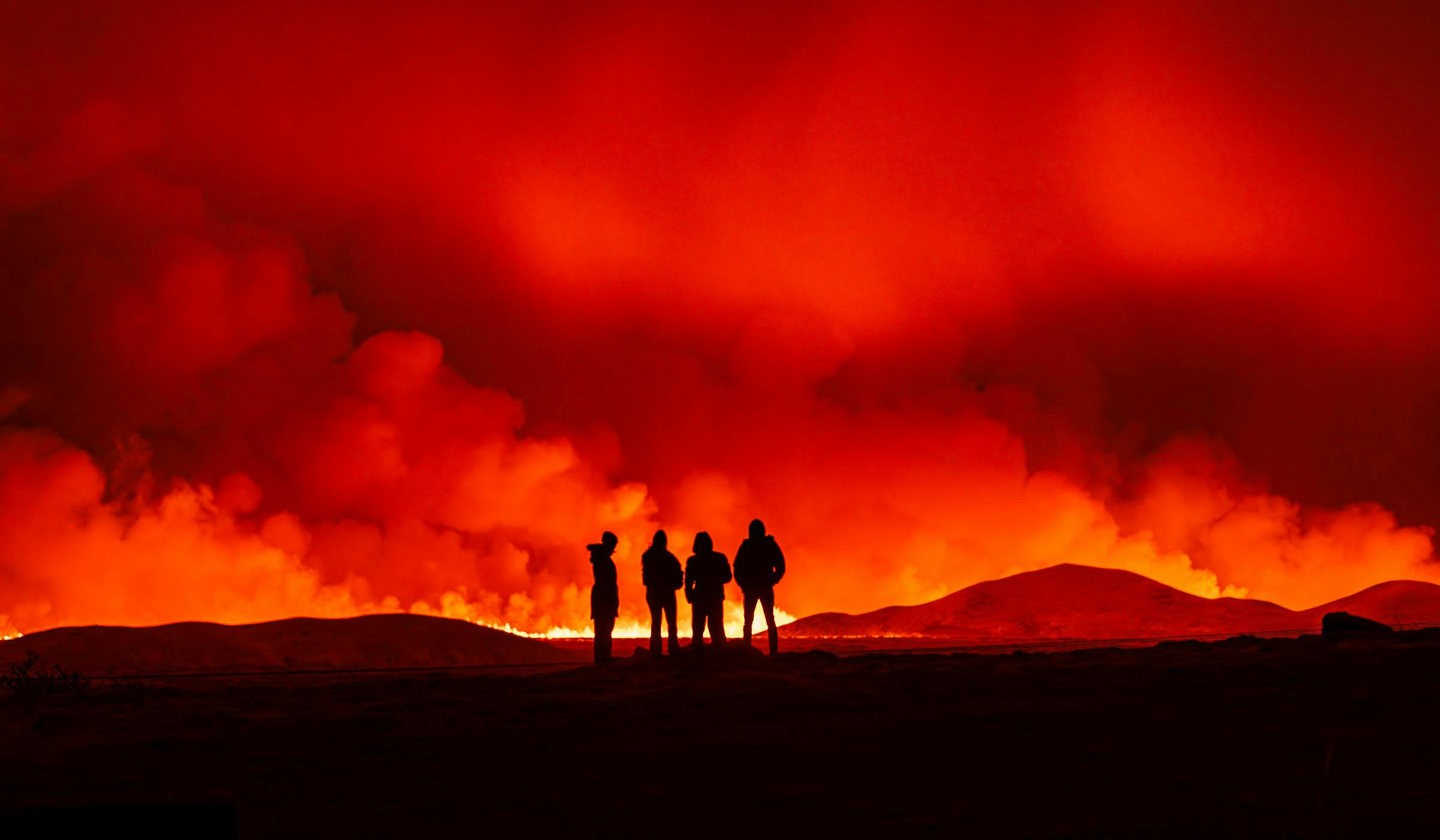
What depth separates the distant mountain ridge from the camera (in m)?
51.2

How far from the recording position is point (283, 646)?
96.8 ft

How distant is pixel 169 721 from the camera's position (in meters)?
13.6

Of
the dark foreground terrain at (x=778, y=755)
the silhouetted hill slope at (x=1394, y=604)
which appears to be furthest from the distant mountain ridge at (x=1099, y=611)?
the dark foreground terrain at (x=778, y=755)

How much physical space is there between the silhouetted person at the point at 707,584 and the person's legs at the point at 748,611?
0.46 meters

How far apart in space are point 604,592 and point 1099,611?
3736 cm

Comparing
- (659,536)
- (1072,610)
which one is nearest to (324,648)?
(659,536)

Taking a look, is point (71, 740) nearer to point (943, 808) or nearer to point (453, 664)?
point (943, 808)

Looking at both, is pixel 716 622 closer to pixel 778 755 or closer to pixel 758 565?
pixel 758 565

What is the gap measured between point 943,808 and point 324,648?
2310cm

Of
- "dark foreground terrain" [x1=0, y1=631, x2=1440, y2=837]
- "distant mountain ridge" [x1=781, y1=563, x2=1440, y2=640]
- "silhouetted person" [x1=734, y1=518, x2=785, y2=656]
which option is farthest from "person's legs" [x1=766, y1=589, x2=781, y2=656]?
"distant mountain ridge" [x1=781, y1=563, x2=1440, y2=640]

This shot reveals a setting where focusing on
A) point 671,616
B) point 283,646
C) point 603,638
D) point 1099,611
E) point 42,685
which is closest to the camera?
point 42,685

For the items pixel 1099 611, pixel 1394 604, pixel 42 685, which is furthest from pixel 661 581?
pixel 1394 604

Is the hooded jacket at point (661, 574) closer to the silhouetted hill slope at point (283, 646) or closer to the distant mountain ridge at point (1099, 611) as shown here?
the silhouetted hill slope at point (283, 646)

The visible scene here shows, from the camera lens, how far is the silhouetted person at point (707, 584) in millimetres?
22016
